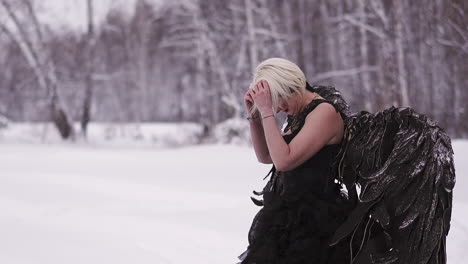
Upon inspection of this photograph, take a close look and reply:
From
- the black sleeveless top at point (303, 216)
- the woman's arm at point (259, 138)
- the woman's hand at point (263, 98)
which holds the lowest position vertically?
the black sleeveless top at point (303, 216)

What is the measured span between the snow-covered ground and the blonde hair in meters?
2.16

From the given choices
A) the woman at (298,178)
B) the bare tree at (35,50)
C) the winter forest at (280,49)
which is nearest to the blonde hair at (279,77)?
the woman at (298,178)

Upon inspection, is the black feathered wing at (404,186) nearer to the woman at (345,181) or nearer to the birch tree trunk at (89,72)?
the woman at (345,181)

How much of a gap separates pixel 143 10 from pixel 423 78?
13899mm

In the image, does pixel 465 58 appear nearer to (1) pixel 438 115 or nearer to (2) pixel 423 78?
(1) pixel 438 115

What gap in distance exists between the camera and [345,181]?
6.88 ft

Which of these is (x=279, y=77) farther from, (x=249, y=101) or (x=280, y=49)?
(x=280, y=49)

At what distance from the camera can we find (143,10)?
2556 cm

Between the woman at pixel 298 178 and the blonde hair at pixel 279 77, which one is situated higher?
the blonde hair at pixel 279 77

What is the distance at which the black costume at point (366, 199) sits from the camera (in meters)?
1.80

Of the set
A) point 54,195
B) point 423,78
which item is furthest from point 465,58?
point 54,195

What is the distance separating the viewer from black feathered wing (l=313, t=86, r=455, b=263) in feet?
5.89

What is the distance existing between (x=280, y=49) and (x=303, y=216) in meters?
15.8

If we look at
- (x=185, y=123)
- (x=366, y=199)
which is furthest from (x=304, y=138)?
(x=185, y=123)
